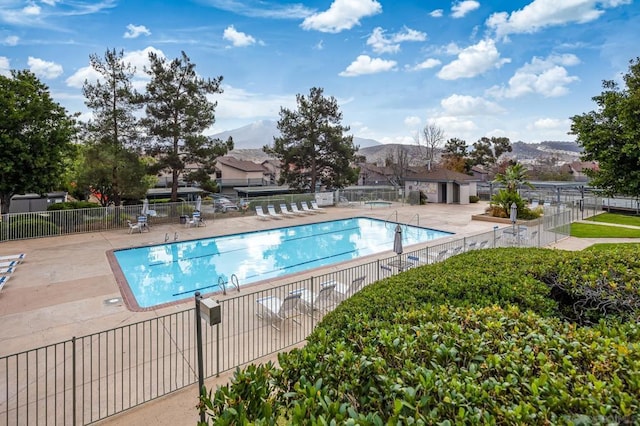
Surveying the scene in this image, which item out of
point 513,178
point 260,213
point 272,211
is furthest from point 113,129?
point 513,178

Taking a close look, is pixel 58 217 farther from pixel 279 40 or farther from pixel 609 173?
pixel 609 173

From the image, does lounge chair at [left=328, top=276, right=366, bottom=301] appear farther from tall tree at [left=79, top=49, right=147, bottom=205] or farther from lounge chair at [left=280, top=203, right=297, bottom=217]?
tall tree at [left=79, top=49, right=147, bottom=205]

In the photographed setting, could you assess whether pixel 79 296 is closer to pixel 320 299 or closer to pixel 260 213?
pixel 320 299

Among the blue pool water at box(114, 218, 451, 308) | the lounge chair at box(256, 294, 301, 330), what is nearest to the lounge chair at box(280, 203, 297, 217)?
the blue pool water at box(114, 218, 451, 308)

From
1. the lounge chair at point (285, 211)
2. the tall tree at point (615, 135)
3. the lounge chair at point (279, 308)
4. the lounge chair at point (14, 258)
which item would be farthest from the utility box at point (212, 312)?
the lounge chair at point (285, 211)

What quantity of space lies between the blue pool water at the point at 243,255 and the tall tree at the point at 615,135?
296 inches

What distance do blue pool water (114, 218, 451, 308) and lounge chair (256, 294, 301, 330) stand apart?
13.3ft

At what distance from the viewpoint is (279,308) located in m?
7.98

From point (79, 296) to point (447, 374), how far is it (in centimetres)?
1001

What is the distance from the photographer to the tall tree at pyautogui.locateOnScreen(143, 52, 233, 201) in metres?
21.8

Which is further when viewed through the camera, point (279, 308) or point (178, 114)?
point (178, 114)

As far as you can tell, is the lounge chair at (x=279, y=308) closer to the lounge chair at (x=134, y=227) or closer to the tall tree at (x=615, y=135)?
the tall tree at (x=615, y=135)

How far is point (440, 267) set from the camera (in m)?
7.07

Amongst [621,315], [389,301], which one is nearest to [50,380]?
[389,301]
